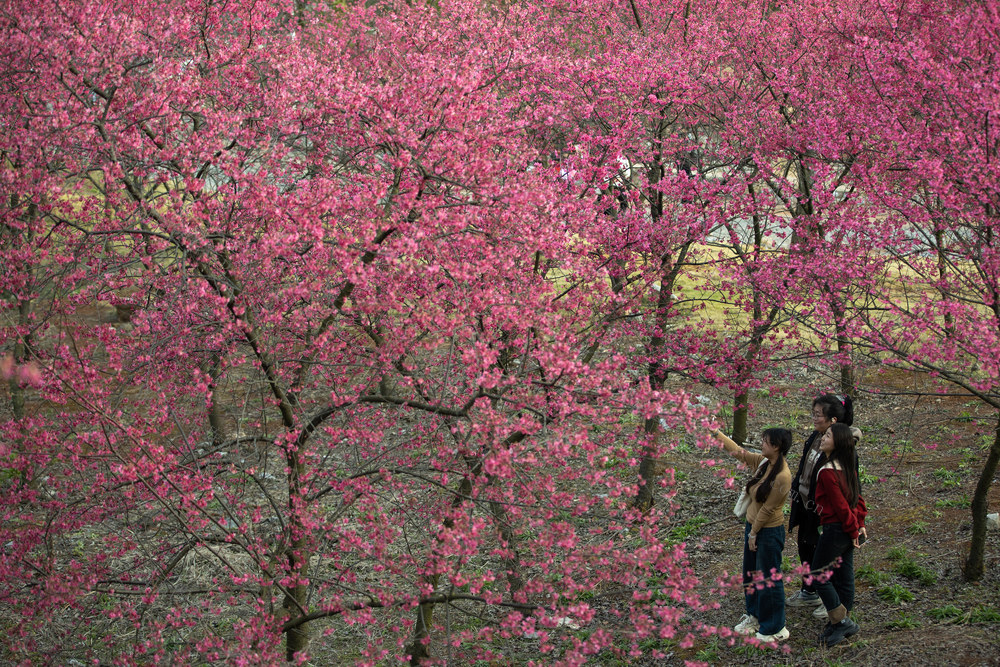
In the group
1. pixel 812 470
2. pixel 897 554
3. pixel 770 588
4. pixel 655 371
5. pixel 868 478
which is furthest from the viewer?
pixel 868 478

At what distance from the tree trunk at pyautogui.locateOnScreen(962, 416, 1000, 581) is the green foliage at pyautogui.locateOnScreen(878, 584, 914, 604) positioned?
0.54 meters

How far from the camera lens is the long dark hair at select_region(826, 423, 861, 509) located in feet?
19.4

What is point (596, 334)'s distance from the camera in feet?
21.0

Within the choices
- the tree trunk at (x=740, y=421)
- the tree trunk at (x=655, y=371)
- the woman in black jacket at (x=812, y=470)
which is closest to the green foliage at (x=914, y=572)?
the woman in black jacket at (x=812, y=470)

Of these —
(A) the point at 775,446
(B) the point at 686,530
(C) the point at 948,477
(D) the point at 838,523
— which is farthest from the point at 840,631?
(C) the point at 948,477

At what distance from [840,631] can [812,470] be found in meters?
1.18

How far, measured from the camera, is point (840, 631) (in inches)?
245

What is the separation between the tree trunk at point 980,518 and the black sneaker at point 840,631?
1.44 metres

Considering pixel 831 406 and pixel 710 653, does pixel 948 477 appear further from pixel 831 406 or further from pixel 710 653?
pixel 710 653

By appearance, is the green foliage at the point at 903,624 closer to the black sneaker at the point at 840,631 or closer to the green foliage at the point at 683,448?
the black sneaker at the point at 840,631

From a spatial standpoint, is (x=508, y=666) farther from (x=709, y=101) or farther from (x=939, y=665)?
(x=709, y=101)

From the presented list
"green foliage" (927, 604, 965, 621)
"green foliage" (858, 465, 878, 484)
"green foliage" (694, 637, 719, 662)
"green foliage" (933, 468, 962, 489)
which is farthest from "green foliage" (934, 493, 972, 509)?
"green foliage" (694, 637, 719, 662)

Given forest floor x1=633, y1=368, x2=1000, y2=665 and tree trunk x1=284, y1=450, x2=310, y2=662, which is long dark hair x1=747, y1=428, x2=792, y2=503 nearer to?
forest floor x1=633, y1=368, x2=1000, y2=665

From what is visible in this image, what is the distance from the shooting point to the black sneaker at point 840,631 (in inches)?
244
